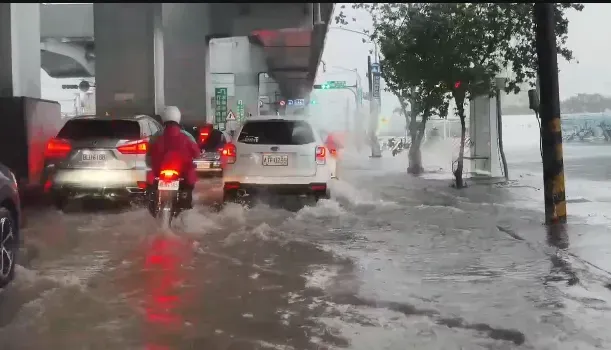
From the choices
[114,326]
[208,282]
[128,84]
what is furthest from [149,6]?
[114,326]

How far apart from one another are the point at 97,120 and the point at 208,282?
6516mm

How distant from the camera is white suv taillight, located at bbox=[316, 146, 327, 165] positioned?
44.0ft

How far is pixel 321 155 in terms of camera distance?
44.1 feet

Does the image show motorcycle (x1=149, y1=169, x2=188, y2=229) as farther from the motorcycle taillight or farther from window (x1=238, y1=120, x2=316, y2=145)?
window (x1=238, y1=120, x2=316, y2=145)

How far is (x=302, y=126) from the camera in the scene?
13719 mm

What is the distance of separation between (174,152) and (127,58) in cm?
1467

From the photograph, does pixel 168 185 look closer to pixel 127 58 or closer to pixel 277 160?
pixel 277 160

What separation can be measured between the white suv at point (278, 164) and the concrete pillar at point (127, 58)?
1162cm

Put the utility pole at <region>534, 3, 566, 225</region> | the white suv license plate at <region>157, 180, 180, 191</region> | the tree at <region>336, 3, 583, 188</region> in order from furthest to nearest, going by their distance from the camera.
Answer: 1. the tree at <region>336, 3, 583, 188</region>
2. the utility pole at <region>534, 3, 566, 225</region>
3. the white suv license plate at <region>157, 180, 180, 191</region>

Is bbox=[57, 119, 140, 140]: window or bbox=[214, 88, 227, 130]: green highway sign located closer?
bbox=[57, 119, 140, 140]: window

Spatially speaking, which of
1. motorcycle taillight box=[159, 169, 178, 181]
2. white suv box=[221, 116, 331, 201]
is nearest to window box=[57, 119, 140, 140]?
white suv box=[221, 116, 331, 201]

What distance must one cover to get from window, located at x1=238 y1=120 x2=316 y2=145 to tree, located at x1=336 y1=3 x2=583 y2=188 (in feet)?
19.1

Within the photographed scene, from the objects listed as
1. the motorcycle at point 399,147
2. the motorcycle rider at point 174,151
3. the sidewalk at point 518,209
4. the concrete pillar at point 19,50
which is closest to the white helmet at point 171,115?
the motorcycle rider at point 174,151

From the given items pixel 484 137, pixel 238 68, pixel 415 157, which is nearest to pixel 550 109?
pixel 484 137
